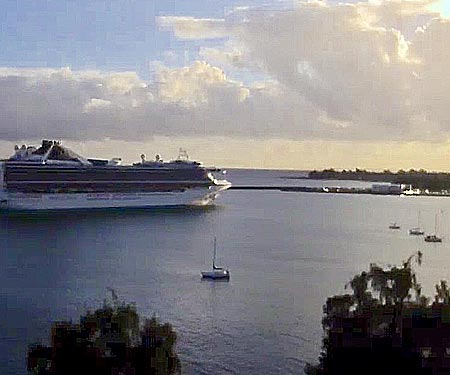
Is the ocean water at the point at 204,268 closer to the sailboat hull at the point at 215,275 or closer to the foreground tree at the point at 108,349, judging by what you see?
the sailboat hull at the point at 215,275

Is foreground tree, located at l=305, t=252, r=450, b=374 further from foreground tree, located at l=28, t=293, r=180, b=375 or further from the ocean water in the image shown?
the ocean water

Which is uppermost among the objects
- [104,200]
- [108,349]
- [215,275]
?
[104,200]

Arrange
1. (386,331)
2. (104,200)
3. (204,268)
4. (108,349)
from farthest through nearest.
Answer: (104,200) → (204,268) → (386,331) → (108,349)

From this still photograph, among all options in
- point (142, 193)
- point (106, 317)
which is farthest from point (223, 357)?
point (142, 193)

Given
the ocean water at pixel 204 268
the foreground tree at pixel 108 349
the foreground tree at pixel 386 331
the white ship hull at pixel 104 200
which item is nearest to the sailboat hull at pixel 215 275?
the ocean water at pixel 204 268

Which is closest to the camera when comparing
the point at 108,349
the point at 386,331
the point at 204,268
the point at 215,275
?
the point at 108,349

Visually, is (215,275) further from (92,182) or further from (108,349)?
(92,182)

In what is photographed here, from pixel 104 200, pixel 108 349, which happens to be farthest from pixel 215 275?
pixel 104 200
